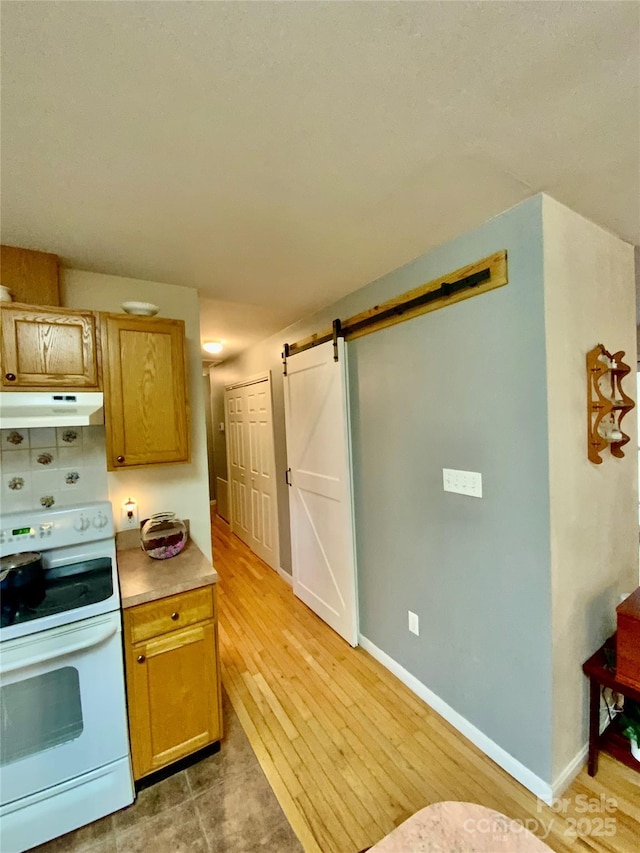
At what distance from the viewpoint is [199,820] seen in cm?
144

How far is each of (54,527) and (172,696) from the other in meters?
0.97

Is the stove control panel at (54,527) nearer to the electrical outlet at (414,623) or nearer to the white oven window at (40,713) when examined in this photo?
the white oven window at (40,713)

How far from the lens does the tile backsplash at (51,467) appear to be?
1.79 metres

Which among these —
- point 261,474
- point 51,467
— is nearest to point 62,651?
point 51,467

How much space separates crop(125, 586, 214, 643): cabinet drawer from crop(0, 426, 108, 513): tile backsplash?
2.59ft

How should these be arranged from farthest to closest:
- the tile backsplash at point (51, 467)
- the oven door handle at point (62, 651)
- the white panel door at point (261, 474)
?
the white panel door at point (261, 474) < the tile backsplash at point (51, 467) < the oven door handle at point (62, 651)

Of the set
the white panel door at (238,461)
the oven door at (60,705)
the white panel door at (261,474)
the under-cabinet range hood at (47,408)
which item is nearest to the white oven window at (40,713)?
the oven door at (60,705)

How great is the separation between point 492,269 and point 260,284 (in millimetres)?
1370

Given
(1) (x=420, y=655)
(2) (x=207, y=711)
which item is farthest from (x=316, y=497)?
(2) (x=207, y=711)

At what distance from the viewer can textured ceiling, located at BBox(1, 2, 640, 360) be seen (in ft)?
2.59

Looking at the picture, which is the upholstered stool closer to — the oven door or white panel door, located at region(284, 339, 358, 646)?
the oven door

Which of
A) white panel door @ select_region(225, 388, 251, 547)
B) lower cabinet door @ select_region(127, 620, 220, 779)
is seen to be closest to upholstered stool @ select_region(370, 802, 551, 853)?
lower cabinet door @ select_region(127, 620, 220, 779)

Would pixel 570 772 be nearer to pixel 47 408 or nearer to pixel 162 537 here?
pixel 162 537

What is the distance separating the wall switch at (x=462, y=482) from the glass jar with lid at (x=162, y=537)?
1.47m
